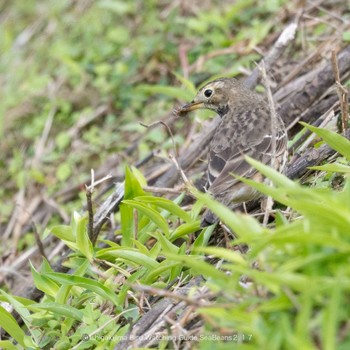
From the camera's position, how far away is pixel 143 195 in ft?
15.5

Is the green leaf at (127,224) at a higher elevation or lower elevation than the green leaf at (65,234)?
lower

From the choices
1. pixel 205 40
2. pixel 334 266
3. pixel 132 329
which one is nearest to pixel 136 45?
pixel 205 40

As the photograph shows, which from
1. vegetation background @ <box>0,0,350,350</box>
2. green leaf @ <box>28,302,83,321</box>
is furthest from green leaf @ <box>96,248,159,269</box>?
green leaf @ <box>28,302,83,321</box>

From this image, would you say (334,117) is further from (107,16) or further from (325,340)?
(107,16)

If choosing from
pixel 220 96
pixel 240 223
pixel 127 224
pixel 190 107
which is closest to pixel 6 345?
pixel 127 224

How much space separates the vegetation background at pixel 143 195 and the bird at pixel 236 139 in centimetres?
23

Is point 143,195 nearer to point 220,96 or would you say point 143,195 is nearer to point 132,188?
point 132,188

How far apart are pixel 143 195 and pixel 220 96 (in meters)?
1.41

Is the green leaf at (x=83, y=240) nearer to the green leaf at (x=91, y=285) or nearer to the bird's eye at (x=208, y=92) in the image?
the green leaf at (x=91, y=285)

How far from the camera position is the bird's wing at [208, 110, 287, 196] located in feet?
15.4

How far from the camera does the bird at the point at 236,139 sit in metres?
4.65

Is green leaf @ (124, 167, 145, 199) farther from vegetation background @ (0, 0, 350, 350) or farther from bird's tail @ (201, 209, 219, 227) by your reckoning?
bird's tail @ (201, 209, 219, 227)

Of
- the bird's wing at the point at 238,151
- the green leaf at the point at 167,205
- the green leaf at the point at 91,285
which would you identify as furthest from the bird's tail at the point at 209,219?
the green leaf at the point at 91,285

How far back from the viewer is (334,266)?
2727mm
